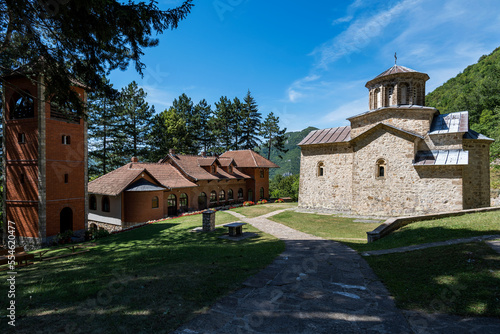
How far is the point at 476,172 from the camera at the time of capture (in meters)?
17.1

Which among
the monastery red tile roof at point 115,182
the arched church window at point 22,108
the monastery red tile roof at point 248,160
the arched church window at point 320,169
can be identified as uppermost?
the arched church window at point 22,108

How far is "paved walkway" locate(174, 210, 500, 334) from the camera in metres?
4.17

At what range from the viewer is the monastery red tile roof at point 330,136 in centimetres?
2202

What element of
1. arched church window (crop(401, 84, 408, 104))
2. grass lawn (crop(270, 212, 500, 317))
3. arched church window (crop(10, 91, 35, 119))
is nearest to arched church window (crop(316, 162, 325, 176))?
arched church window (crop(401, 84, 408, 104))

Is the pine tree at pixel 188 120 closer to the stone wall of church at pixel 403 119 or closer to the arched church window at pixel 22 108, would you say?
the arched church window at pixel 22 108

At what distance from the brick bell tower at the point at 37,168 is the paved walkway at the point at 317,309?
1772 centimetres

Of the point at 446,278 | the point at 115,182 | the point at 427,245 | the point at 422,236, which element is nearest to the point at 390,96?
the point at 422,236

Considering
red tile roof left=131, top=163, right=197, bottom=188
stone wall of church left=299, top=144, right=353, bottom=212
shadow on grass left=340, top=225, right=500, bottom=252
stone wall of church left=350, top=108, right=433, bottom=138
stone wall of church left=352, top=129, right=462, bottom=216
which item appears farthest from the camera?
red tile roof left=131, top=163, right=197, bottom=188

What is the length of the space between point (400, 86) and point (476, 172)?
824 cm

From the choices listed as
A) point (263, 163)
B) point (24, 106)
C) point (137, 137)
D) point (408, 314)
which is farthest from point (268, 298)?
point (137, 137)

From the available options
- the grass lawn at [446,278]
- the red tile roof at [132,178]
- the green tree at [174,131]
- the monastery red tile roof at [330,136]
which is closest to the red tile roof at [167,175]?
the red tile roof at [132,178]

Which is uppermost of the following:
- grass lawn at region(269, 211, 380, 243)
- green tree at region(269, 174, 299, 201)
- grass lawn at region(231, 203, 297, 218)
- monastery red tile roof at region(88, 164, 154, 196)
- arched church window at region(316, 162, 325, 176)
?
arched church window at region(316, 162, 325, 176)

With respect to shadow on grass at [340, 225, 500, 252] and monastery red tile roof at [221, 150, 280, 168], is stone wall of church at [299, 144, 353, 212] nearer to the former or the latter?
monastery red tile roof at [221, 150, 280, 168]

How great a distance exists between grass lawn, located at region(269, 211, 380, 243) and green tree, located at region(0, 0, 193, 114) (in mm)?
12105
